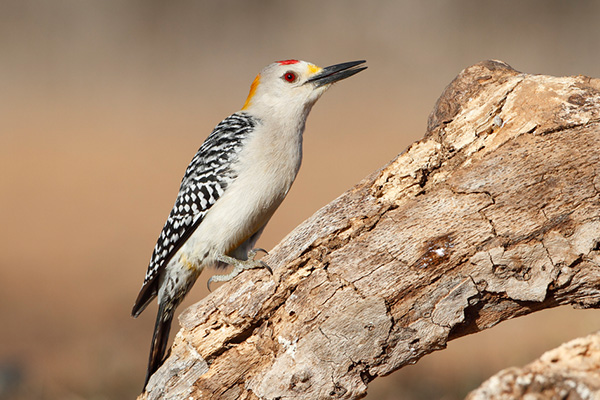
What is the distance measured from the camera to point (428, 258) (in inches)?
135

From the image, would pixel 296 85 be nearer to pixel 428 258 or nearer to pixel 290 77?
pixel 290 77

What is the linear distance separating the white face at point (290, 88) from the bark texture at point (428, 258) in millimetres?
1564

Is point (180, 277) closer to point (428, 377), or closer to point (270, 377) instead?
point (270, 377)

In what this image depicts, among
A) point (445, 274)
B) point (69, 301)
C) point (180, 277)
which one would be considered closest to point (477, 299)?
point (445, 274)

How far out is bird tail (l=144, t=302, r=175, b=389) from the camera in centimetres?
421

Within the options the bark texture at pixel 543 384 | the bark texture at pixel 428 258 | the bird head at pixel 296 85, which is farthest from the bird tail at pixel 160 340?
the bark texture at pixel 543 384

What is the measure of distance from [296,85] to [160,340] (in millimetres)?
2154

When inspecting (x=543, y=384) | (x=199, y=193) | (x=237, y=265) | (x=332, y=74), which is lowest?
(x=543, y=384)

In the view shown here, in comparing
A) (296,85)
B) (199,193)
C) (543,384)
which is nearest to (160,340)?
(199,193)

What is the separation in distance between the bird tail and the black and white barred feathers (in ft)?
0.85

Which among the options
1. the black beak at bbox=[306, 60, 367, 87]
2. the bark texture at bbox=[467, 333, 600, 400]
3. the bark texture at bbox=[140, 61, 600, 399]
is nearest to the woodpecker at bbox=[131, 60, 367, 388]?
the black beak at bbox=[306, 60, 367, 87]

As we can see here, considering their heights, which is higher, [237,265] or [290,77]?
[290,77]

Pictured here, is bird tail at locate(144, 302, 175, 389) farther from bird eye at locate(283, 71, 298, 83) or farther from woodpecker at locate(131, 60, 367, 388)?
bird eye at locate(283, 71, 298, 83)

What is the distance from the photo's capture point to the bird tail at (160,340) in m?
4.21
